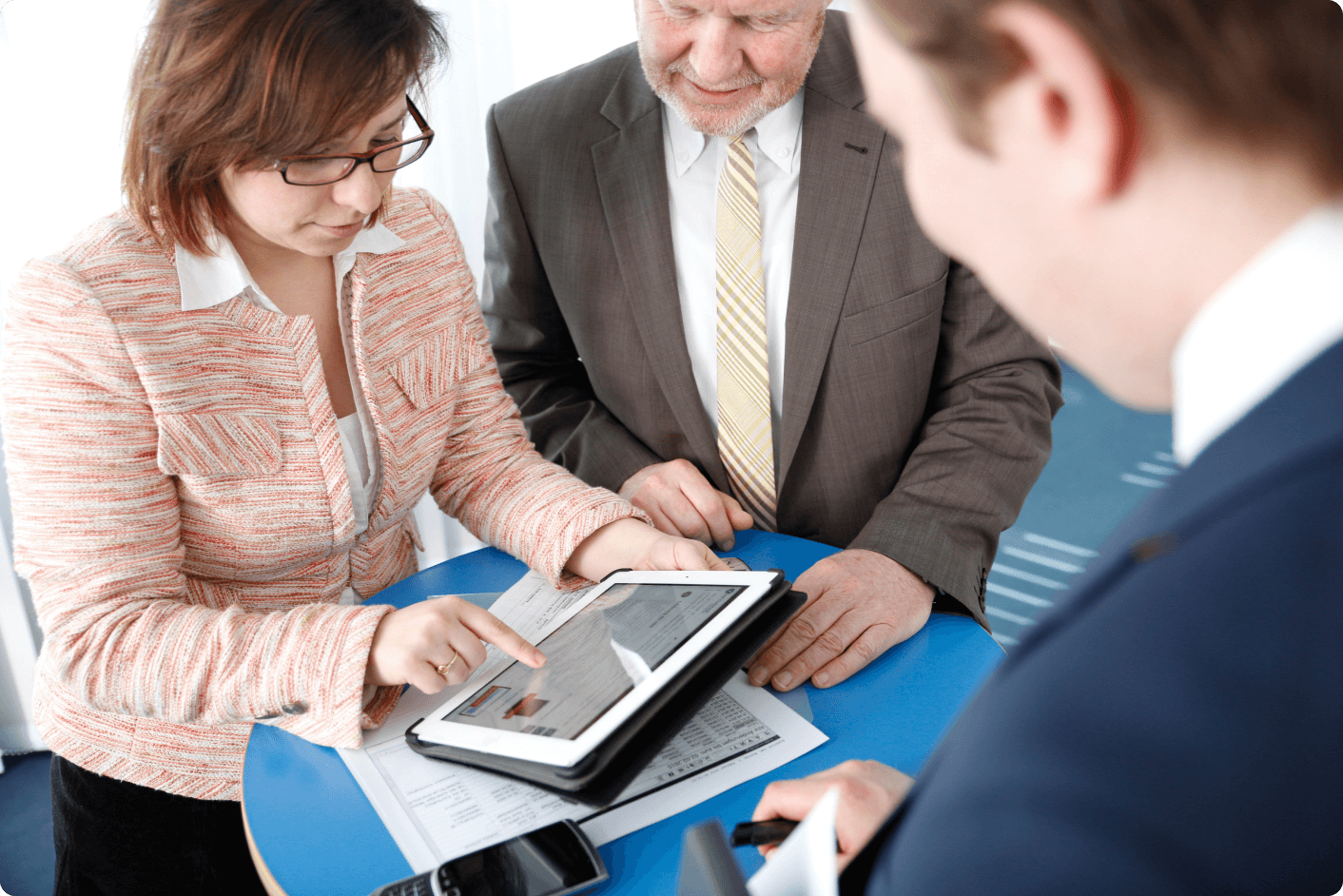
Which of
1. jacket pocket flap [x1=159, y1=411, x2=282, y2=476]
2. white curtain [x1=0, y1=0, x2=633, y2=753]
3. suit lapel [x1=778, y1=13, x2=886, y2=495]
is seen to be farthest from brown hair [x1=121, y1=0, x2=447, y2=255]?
suit lapel [x1=778, y1=13, x2=886, y2=495]

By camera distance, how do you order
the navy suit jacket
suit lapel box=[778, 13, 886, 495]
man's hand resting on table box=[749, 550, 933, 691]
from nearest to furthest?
the navy suit jacket < man's hand resting on table box=[749, 550, 933, 691] < suit lapel box=[778, 13, 886, 495]

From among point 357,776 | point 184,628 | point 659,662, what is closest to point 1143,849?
point 659,662

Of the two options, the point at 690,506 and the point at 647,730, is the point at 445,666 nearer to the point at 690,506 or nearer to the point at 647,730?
the point at 647,730

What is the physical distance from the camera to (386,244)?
1402mm

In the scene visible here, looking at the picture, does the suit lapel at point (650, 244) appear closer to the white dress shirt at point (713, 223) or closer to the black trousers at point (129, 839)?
the white dress shirt at point (713, 223)

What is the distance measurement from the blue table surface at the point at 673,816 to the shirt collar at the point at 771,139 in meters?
0.89

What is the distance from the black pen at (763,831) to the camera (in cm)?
85

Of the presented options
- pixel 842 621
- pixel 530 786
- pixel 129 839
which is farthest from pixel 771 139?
pixel 129 839

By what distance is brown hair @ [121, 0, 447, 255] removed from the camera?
3.50 ft

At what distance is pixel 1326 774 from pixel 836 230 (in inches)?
50.9

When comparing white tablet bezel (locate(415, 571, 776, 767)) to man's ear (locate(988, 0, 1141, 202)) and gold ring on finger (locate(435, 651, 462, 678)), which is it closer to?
gold ring on finger (locate(435, 651, 462, 678))

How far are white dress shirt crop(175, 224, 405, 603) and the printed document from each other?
0.37 metres

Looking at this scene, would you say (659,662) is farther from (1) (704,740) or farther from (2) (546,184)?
(2) (546,184)

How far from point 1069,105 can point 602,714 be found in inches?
27.3
